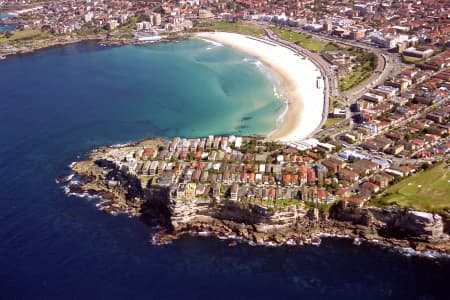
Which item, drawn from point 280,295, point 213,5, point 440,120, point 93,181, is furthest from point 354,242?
point 213,5

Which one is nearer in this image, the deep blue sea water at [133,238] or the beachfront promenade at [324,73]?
the deep blue sea water at [133,238]

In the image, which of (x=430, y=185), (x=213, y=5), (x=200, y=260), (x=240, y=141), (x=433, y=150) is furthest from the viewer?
(x=213, y=5)

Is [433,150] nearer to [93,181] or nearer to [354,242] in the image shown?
[354,242]

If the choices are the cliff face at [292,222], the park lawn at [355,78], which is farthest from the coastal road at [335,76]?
the cliff face at [292,222]

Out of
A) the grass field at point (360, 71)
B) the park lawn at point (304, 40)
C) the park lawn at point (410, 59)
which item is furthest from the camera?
the park lawn at point (304, 40)

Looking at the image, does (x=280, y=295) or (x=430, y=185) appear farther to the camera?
(x=430, y=185)

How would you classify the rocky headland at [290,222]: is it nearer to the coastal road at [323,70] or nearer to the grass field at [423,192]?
the grass field at [423,192]

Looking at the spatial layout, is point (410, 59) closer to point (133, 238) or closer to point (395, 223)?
point (395, 223)

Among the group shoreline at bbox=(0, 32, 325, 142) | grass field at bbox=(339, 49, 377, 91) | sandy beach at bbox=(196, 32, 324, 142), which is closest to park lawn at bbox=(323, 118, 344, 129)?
shoreline at bbox=(0, 32, 325, 142)
